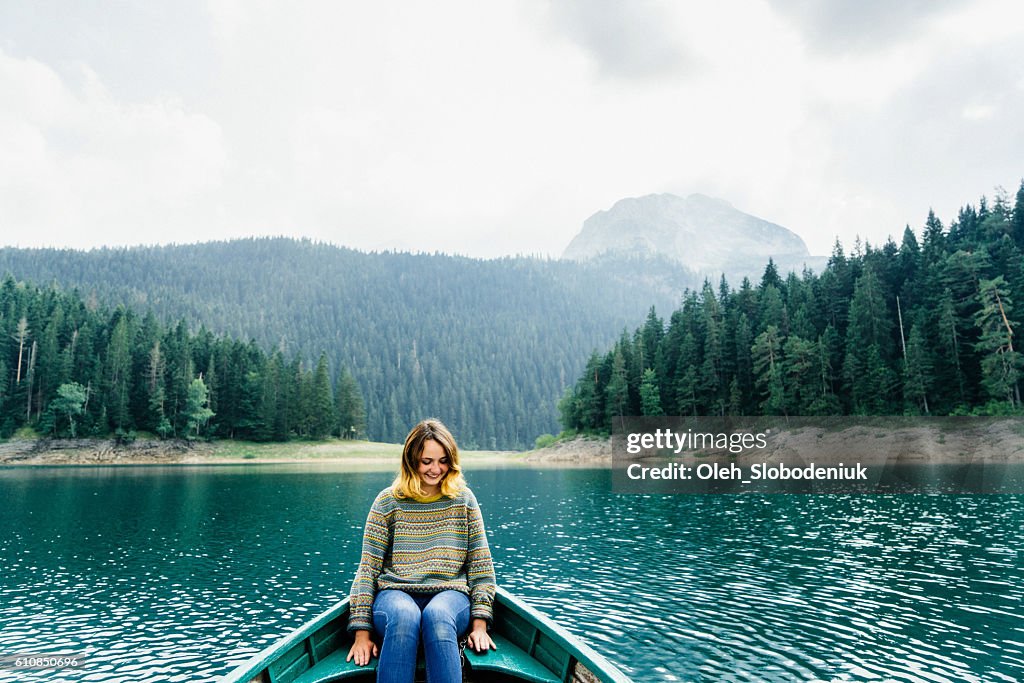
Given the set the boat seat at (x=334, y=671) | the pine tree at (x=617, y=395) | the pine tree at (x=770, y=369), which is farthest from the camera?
the pine tree at (x=617, y=395)

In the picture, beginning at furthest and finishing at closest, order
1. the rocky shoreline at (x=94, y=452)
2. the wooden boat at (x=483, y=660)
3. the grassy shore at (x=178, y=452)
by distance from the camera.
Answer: the grassy shore at (x=178, y=452)
the rocky shoreline at (x=94, y=452)
the wooden boat at (x=483, y=660)

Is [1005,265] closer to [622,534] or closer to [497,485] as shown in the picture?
[497,485]

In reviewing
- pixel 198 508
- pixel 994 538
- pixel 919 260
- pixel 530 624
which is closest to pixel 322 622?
pixel 530 624

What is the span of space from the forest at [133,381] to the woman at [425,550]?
10109 centimetres

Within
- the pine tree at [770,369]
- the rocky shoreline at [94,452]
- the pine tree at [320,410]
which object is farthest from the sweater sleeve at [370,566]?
the pine tree at [320,410]

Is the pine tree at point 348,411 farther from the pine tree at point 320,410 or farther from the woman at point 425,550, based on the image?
the woman at point 425,550

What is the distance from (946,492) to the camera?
4197 centimetres

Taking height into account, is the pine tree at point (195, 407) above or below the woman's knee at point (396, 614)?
above

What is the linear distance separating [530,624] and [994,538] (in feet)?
92.1

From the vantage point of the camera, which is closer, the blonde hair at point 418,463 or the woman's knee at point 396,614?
the woman's knee at point 396,614

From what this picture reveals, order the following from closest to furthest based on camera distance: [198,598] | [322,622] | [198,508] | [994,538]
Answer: [322,622] < [198,598] < [994,538] < [198,508]

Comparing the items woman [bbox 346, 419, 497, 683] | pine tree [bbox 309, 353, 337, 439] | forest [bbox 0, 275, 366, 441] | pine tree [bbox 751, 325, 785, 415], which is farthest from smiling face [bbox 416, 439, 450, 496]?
pine tree [bbox 309, 353, 337, 439]

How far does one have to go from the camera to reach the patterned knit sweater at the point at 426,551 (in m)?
6.31

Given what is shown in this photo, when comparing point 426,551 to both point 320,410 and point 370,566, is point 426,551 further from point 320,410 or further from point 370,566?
point 320,410
